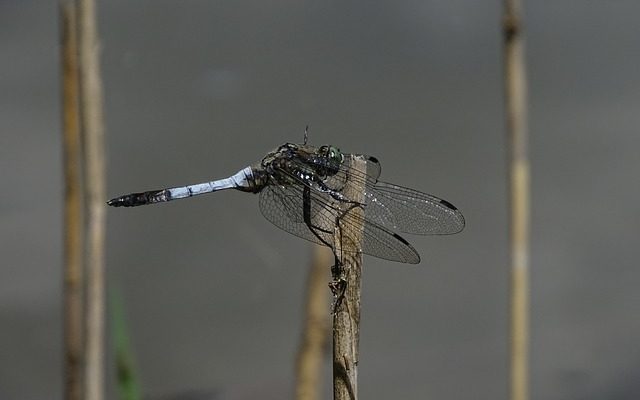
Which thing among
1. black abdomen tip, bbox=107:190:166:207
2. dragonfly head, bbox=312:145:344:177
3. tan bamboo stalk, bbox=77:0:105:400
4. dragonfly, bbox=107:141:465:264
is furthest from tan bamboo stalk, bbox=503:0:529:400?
black abdomen tip, bbox=107:190:166:207

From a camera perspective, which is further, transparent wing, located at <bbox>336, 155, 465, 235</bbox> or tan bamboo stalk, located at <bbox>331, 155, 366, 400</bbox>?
transparent wing, located at <bbox>336, 155, 465, 235</bbox>

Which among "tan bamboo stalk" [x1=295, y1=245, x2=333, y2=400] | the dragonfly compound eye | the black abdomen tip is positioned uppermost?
the dragonfly compound eye

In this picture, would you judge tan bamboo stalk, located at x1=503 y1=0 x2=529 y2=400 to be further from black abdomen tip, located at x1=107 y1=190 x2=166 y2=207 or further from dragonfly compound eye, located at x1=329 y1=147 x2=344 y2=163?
black abdomen tip, located at x1=107 y1=190 x2=166 y2=207

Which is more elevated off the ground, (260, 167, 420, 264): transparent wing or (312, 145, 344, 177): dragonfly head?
(312, 145, 344, 177): dragonfly head

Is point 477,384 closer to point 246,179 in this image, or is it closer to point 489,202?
point 489,202

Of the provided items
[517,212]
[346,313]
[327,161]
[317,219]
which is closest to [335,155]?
[327,161]

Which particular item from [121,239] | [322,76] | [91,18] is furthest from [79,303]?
[322,76]
